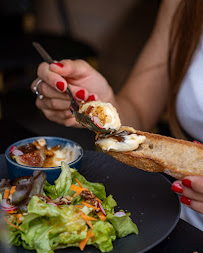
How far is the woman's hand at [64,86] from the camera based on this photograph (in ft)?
5.57

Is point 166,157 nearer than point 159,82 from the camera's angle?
Yes

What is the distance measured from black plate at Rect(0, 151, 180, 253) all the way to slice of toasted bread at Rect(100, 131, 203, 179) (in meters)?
0.11

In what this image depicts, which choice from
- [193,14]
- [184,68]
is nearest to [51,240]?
[184,68]

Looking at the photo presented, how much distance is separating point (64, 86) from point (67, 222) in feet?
2.41

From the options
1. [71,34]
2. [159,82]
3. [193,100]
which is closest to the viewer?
[193,100]

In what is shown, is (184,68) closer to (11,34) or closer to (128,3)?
(11,34)

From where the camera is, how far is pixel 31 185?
1195 mm

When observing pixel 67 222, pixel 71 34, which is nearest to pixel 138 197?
pixel 67 222

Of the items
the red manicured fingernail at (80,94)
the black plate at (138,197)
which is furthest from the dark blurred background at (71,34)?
the black plate at (138,197)

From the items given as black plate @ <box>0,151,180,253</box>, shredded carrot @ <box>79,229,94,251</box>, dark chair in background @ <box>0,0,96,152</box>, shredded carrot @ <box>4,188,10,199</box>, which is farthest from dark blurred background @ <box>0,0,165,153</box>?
shredded carrot @ <box>79,229,94,251</box>

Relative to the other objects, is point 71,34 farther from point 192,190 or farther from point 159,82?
point 192,190

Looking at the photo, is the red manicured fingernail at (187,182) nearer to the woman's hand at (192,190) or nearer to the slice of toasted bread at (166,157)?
the woman's hand at (192,190)

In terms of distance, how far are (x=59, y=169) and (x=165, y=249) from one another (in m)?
0.50

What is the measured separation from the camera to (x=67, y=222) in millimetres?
1081
